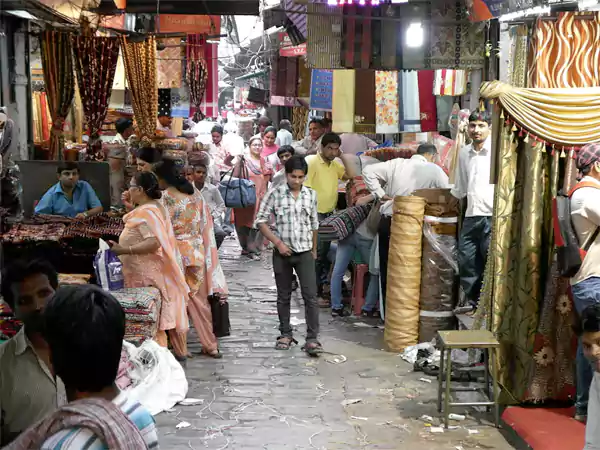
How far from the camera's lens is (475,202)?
7965 millimetres

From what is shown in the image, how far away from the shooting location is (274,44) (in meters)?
18.8

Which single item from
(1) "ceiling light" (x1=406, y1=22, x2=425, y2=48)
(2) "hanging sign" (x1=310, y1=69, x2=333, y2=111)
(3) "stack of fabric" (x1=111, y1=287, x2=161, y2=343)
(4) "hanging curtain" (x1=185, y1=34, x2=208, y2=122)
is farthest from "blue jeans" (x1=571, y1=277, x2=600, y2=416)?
(4) "hanging curtain" (x1=185, y1=34, x2=208, y2=122)

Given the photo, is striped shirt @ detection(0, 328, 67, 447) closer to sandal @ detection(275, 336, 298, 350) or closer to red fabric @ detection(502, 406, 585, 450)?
red fabric @ detection(502, 406, 585, 450)

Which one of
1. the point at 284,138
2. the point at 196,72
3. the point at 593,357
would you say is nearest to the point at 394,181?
the point at 593,357

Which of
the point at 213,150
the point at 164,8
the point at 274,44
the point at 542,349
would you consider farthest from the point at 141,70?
the point at 274,44

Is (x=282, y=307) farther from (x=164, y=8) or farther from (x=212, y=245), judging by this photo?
(x=164, y=8)

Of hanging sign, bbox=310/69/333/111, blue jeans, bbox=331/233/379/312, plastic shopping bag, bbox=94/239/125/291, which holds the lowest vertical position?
blue jeans, bbox=331/233/379/312

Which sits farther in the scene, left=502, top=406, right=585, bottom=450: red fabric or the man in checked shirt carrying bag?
the man in checked shirt carrying bag

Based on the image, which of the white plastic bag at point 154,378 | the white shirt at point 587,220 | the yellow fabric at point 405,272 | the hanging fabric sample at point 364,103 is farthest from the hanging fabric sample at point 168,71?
the white shirt at point 587,220

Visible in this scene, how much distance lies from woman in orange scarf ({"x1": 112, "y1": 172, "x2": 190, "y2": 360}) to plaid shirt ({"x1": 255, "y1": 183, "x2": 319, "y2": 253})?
120cm

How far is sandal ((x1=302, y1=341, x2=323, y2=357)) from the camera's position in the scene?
27.2 feet

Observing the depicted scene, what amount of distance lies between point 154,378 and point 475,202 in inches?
135

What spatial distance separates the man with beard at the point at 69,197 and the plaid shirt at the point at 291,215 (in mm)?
1683

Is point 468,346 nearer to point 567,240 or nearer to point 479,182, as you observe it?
point 567,240
